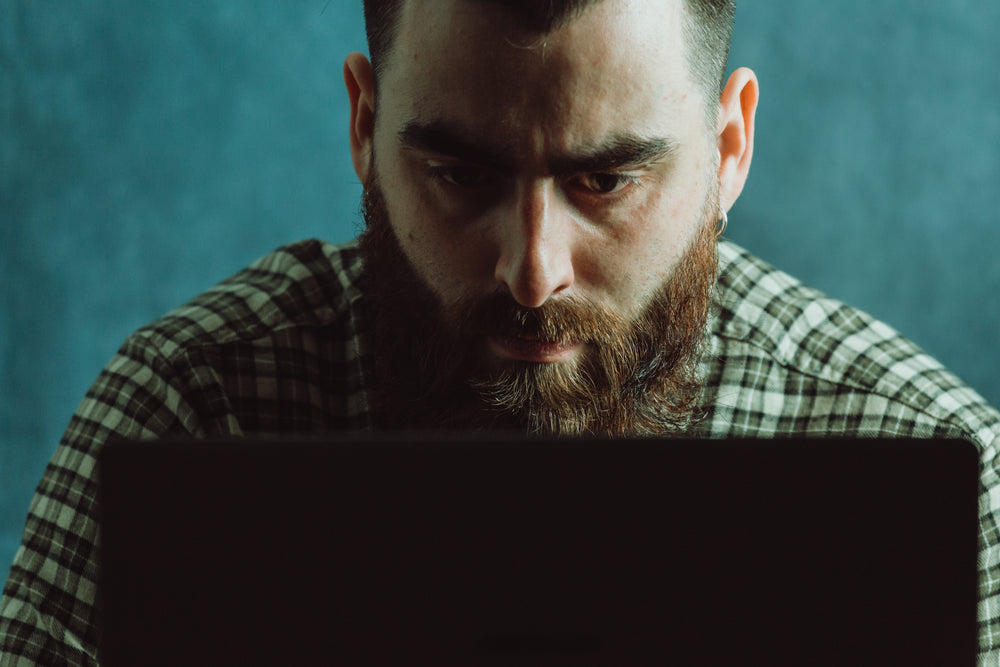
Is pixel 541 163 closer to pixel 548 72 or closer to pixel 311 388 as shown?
pixel 548 72

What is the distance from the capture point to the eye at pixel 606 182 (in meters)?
0.88

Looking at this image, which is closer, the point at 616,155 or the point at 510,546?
the point at 510,546

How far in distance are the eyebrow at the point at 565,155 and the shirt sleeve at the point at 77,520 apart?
1.43 ft

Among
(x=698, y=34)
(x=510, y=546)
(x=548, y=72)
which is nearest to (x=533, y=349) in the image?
(x=548, y=72)

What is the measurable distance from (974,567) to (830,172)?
54.5 inches

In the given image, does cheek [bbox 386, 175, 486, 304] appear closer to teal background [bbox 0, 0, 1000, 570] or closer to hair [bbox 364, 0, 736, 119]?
hair [bbox 364, 0, 736, 119]

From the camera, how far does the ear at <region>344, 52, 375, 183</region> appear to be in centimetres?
105

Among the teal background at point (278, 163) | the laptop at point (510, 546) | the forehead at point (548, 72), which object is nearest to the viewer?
the laptop at point (510, 546)

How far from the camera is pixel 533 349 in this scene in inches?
35.4

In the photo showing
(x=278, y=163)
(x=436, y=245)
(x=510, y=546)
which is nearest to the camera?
(x=510, y=546)

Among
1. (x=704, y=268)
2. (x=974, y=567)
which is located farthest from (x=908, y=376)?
(x=974, y=567)

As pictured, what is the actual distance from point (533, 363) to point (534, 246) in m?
0.13

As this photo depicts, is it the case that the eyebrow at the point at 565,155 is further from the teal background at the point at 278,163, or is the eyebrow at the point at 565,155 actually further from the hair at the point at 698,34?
the teal background at the point at 278,163

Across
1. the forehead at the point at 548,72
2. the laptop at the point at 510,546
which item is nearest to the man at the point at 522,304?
the forehead at the point at 548,72
